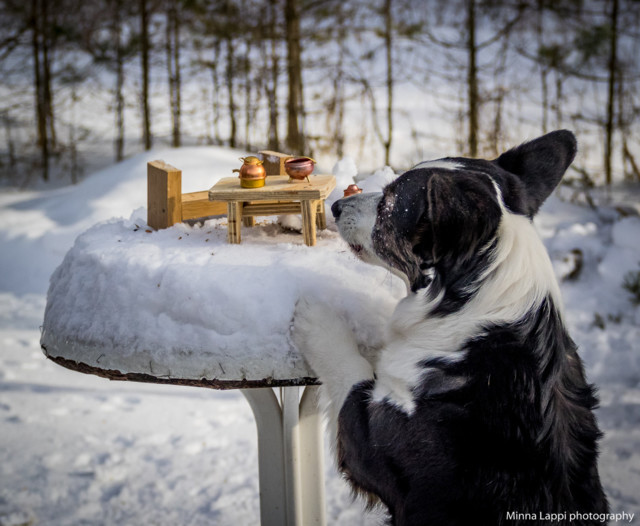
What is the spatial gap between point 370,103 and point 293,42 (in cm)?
147

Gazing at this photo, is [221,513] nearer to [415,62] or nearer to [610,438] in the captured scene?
[610,438]

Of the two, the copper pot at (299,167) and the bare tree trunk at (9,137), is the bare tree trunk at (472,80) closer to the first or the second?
the copper pot at (299,167)

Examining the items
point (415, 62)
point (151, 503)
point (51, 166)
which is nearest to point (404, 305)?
point (151, 503)

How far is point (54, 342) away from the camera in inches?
68.1

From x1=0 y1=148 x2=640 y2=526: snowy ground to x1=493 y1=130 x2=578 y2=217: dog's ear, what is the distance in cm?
47

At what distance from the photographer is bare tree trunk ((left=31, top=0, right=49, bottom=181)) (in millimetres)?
10227

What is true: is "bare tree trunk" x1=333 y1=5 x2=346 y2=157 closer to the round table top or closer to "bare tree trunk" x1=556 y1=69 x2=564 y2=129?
"bare tree trunk" x1=556 y1=69 x2=564 y2=129

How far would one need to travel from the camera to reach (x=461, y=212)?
1.42m

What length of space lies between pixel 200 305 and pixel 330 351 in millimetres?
358

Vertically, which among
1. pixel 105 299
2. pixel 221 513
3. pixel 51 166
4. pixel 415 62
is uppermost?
pixel 415 62

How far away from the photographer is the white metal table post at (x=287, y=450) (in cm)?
211

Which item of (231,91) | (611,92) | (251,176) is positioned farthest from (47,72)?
(251,176)

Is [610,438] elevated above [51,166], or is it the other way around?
[51,166]

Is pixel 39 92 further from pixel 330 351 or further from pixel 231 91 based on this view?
pixel 330 351
